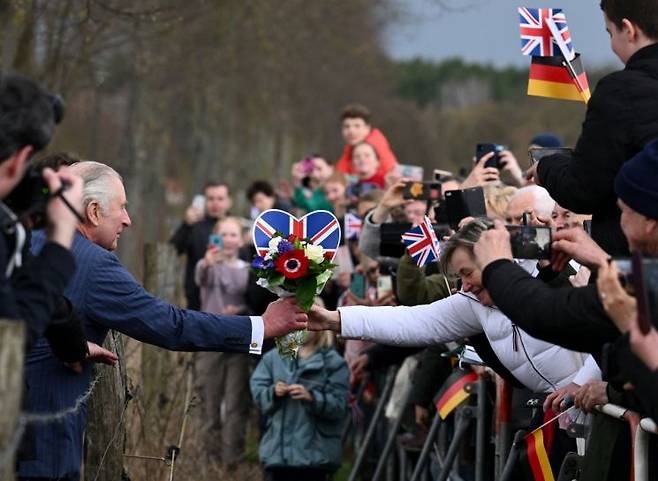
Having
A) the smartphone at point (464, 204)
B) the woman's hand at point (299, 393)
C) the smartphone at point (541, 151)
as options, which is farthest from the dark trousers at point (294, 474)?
the smartphone at point (541, 151)

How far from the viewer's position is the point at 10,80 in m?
4.94

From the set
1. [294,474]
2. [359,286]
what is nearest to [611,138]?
[294,474]

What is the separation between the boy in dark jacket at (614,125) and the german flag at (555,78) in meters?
1.54

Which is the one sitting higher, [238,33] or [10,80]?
[238,33]

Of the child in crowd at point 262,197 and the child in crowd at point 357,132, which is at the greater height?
the child in crowd at point 357,132

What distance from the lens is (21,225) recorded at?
498cm

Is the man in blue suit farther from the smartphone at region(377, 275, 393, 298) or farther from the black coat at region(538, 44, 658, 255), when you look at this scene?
the smartphone at region(377, 275, 393, 298)

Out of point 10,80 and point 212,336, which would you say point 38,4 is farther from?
point 10,80

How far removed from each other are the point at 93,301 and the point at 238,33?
25.6 m

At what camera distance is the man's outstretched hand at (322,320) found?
7430 millimetres

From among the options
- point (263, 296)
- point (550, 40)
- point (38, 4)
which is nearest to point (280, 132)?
point (38, 4)

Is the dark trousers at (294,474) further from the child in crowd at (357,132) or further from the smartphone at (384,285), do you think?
the child in crowd at (357,132)

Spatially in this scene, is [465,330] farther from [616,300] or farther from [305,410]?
[305,410]

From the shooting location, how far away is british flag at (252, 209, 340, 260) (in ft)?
23.1
